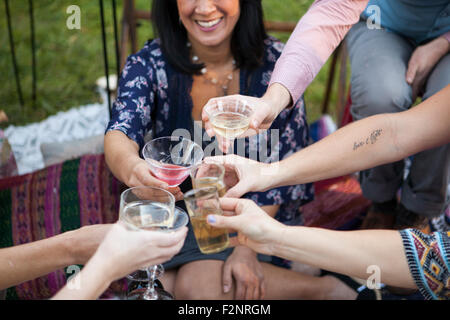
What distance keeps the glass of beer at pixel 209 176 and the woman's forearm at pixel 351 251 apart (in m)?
0.24

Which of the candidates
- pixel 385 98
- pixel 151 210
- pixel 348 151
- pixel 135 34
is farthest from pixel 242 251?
pixel 135 34

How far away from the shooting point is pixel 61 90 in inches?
161

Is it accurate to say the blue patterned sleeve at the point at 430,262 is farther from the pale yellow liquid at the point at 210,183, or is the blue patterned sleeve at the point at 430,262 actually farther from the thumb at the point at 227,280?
the thumb at the point at 227,280

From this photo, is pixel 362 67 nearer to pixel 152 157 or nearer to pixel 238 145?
pixel 238 145

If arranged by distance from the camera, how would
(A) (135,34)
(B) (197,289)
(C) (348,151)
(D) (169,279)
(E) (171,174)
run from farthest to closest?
(A) (135,34), (D) (169,279), (B) (197,289), (C) (348,151), (E) (171,174)

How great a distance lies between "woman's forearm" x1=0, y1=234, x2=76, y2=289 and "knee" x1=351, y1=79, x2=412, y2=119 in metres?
1.61

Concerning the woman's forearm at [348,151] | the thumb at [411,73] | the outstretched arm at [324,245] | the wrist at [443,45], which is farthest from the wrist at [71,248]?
the wrist at [443,45]

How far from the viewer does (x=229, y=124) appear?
181 centimetres

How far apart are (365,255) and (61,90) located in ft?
10.5

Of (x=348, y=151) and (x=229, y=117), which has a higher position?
(x=229, y=117)

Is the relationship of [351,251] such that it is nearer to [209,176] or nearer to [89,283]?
[209,176]

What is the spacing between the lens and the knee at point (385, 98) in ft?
7.96

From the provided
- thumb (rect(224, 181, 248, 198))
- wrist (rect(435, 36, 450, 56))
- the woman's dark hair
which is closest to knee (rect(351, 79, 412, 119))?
wrist (rect(435, 36, 450, 56))

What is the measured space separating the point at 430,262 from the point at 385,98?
1.09 m
